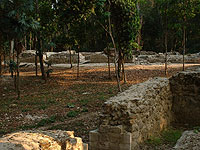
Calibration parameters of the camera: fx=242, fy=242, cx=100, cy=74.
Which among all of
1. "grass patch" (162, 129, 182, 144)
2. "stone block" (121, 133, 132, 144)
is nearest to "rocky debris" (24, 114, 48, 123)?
"grass patch" (162, 129, 182, 144)

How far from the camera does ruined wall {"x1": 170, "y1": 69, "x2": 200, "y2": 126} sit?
28.1 ft

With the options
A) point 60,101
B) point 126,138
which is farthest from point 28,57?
point 126,138

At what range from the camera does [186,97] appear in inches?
343

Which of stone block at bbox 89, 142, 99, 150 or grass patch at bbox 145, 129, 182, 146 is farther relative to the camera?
grass patch at bbox 145, 129, 182, 146

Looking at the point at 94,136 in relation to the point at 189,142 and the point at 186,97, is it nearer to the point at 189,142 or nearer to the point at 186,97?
the point at 189,142

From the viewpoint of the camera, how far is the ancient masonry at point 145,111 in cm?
547

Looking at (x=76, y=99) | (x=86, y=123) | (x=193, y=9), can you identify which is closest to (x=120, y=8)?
(x=193, y=9)

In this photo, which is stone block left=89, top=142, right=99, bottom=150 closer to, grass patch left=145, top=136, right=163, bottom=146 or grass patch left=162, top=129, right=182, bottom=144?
grass patch left=145, top=136, right=163, bottom=146

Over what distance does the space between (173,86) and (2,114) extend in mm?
6844

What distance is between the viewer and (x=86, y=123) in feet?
27.8

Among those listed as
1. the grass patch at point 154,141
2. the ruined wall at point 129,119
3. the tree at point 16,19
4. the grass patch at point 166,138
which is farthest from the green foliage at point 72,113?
the tree at point 16,19

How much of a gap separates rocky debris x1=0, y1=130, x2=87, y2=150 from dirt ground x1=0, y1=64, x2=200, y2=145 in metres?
2.53

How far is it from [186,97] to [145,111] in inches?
125

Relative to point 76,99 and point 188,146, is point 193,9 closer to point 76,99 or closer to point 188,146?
point 76,99
